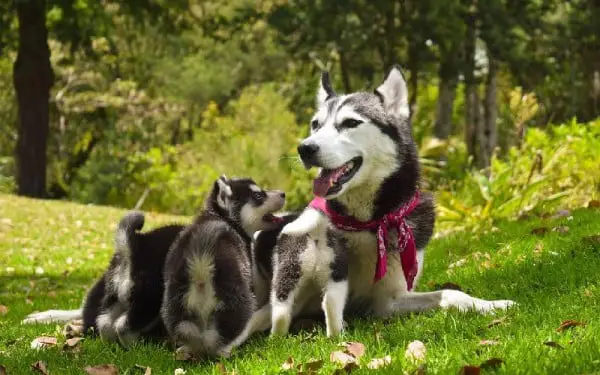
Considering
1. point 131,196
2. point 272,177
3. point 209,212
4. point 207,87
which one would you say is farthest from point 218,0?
point 209,212

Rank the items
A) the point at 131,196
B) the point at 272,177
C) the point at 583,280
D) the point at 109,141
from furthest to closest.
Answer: the point at 109,141, the point at 131,196, the point at 272,177, the point at 583,280

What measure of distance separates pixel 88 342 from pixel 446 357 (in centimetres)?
241

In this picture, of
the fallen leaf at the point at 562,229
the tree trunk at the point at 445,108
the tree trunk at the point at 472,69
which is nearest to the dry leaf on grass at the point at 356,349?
the fallen leaf at the point at 562,229

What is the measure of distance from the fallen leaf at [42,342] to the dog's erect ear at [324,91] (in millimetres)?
2351

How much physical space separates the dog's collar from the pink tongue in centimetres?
26

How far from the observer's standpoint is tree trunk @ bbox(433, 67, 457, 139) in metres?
19.8

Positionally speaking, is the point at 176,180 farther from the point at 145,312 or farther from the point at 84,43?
the point at 145,312

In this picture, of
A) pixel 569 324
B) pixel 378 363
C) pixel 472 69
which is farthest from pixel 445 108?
pixel 378 363

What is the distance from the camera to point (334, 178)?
435 centimetres

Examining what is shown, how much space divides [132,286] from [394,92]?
1998 millimetres

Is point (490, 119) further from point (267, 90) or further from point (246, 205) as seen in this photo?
point (246, 205)

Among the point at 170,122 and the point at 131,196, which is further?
the point at 170,122

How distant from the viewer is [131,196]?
2167 cm

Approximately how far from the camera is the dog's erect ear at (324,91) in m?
4.85
